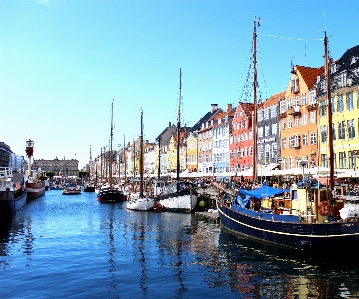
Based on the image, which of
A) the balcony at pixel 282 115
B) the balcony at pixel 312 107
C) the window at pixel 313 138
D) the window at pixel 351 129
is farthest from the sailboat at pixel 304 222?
the balcony at pixel 282 115

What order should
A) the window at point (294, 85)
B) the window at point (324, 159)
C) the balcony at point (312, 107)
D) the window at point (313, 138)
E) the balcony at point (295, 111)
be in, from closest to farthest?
the window at point (324, 159) → the balcony at point (312, 107) → the window at point (313, 138) → the balcony at point (295, 111) → the window at point (294, 85)

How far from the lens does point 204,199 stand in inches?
2203

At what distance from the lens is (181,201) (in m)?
54.3

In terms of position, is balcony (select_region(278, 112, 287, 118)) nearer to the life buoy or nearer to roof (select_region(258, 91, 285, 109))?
roof (select_region(258, 91, 285, 109))

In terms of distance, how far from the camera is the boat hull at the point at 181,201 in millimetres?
53688

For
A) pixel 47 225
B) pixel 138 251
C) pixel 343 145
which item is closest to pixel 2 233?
pixel 47 225

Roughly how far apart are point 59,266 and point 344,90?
41747 mm

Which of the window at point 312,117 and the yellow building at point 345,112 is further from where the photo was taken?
the window at point 312,117

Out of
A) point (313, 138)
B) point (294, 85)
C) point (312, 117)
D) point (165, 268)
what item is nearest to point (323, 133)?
point (313, 138)

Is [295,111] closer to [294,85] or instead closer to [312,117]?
[312,117]

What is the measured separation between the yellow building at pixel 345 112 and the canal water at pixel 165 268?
77.9ft

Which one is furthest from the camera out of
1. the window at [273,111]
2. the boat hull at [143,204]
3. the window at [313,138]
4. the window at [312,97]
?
the window at [273,111]

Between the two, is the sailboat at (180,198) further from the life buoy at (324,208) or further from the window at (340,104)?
the life buoy at (324,208)

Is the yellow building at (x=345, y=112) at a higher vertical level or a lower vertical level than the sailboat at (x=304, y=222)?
higher
